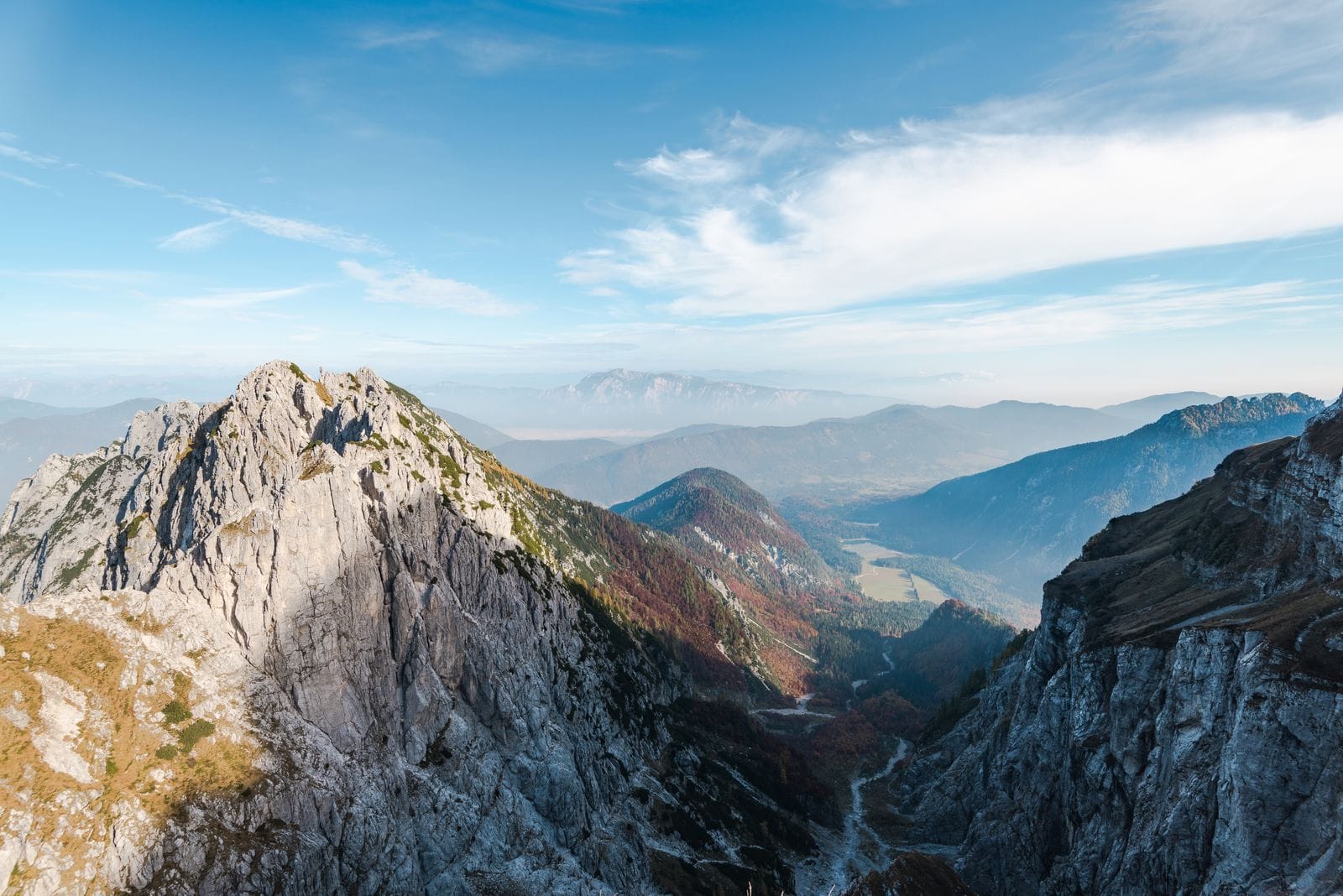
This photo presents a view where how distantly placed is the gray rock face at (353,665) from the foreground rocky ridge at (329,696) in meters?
0.32

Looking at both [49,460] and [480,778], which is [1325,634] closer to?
[480,778]

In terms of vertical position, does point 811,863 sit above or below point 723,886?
below

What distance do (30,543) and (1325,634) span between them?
23562 cm

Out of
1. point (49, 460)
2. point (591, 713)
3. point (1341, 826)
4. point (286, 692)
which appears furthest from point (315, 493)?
point (49, 460)

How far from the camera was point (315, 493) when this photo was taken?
84750 millimetres

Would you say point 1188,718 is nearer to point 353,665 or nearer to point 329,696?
point 353,665

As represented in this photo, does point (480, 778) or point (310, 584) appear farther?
point (480, 778)

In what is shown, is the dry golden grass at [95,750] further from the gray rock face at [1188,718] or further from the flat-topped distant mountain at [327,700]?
the gray rock face at [1188,718]

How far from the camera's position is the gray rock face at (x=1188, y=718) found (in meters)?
52.9

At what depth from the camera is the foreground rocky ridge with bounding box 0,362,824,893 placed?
58.7m

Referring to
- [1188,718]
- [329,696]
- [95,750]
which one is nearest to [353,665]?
[329,696]

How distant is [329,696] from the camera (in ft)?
254

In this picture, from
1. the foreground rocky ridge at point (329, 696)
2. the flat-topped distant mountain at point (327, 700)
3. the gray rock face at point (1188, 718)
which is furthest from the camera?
the foreground rocky ridge at point (329, 696)

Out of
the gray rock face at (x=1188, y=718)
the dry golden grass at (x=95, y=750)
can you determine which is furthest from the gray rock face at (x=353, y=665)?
the gray rock face at (x=1188, y=718)
